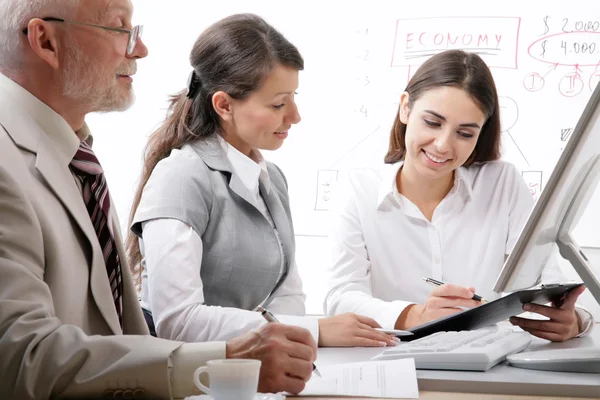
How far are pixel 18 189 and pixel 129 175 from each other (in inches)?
92.4

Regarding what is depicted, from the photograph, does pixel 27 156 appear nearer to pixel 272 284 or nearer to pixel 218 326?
pixel 218 326

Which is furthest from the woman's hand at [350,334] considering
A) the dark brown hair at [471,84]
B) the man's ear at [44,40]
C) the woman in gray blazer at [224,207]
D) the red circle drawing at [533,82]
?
the red circle drawing at [533,82]

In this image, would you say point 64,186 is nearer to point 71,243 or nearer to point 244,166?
point 71,243

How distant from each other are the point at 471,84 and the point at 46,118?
1341mm

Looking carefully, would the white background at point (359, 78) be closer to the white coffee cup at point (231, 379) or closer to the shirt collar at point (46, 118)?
the shirt collar at point (46, 118)

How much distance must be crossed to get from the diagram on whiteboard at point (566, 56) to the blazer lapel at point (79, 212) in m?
2.32

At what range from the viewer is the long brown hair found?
182 centimetres

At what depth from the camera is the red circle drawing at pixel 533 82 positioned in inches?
120

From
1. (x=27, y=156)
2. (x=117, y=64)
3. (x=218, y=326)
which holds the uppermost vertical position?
(x=117, y=64)

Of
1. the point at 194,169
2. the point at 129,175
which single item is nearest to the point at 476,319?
the point at 194,169

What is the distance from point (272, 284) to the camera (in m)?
1.85

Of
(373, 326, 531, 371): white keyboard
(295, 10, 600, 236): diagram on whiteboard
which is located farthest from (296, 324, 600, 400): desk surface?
(295, 10, 600, 236): diagram on whiteboard

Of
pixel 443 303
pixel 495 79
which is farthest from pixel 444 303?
pixel 495 79

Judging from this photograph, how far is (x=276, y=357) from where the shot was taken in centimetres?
103
